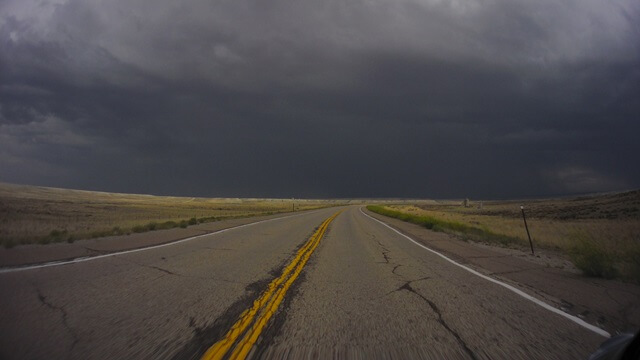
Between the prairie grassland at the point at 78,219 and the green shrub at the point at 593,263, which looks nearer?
the green shrub at the point at 593,263

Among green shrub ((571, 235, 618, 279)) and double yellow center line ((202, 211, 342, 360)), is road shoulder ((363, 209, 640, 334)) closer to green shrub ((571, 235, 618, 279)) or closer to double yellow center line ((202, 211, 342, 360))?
green shrub ((571, 235, 618, 279))

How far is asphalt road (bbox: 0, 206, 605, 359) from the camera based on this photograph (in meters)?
3.94

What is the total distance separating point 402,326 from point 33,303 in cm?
507

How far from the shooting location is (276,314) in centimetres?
512

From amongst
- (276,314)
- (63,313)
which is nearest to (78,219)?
(63,313)

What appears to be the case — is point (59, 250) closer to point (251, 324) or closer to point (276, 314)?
point (276, 314)

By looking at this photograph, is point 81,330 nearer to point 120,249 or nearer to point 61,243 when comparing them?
point 120,249

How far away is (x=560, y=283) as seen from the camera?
7750mm

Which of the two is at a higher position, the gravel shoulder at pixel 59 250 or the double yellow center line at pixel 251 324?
the gravel shoulder at pixel 59 250

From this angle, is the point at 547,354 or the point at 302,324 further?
the point at 302,324

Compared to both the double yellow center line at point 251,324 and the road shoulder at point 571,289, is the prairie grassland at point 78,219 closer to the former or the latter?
the double yellow center line at point 251,324

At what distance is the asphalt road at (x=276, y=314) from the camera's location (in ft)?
12.9

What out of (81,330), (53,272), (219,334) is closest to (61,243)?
(53,272)

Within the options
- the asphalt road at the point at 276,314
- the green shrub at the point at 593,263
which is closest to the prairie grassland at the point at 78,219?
the asphalt road at the point at 276,314
